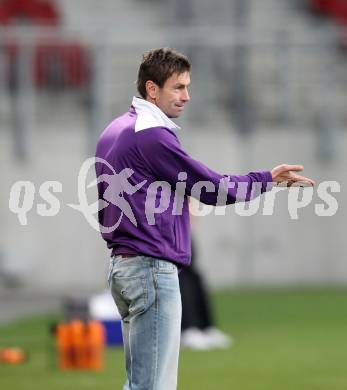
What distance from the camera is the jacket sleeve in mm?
6535

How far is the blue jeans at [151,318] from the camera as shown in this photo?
6590mm

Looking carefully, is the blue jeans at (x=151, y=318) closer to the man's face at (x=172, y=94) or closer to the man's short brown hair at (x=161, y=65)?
the man's face at (x=172, y=94)

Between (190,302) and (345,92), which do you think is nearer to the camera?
(190,302)

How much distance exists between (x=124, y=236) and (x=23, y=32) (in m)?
12.0

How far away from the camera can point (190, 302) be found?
43.0 ft

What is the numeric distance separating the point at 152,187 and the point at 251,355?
5549 millimetres

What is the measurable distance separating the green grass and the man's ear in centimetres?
375

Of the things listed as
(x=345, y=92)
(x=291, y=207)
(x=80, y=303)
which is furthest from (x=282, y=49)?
(x=80, y=303)

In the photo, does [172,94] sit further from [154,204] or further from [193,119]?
[193,119]

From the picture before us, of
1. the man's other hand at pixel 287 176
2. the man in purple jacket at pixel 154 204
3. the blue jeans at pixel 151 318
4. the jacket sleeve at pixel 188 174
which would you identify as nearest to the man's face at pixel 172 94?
the man in purple jacket at pixel 154 204

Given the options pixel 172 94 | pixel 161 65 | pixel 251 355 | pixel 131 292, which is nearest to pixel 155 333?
pixel 131 292

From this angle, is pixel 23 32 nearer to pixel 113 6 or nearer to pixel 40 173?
Answer: pixel 40 173

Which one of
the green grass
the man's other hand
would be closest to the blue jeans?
the man's other hand

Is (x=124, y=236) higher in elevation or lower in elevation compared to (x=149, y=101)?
lower
